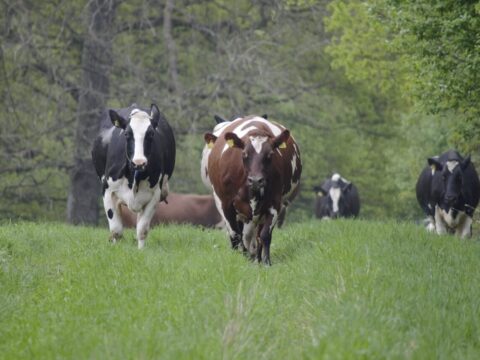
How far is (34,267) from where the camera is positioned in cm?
1161

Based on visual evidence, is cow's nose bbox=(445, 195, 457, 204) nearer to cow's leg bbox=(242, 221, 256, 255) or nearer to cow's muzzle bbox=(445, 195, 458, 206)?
cow's muzzle bbox=(445, 195, 458, 206)

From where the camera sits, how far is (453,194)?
1972 centimetres

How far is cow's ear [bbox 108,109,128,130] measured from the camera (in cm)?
1438

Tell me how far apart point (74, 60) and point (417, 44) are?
16025 mm

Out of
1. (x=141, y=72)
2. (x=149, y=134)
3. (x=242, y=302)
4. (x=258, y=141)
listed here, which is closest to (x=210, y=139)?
(x=149, y=134)

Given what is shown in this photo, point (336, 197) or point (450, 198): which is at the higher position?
point (450, 198)

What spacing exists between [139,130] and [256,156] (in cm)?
224

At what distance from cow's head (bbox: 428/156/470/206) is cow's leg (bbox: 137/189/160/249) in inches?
277

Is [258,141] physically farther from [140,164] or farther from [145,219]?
[145,219]

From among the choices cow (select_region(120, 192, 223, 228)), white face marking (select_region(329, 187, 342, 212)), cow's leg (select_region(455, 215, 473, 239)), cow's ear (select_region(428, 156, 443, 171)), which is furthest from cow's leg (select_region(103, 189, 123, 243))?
white face marking (select_region(329, 187, 342, 212))

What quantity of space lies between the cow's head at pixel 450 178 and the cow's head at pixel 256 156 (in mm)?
7571

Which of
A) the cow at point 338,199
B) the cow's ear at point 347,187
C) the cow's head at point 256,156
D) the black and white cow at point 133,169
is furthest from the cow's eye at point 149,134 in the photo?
the cow's ear at point 347,187

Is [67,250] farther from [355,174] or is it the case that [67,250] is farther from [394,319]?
[355,174]

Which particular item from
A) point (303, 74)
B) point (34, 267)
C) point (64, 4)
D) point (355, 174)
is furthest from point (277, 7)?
point (34, 267)
